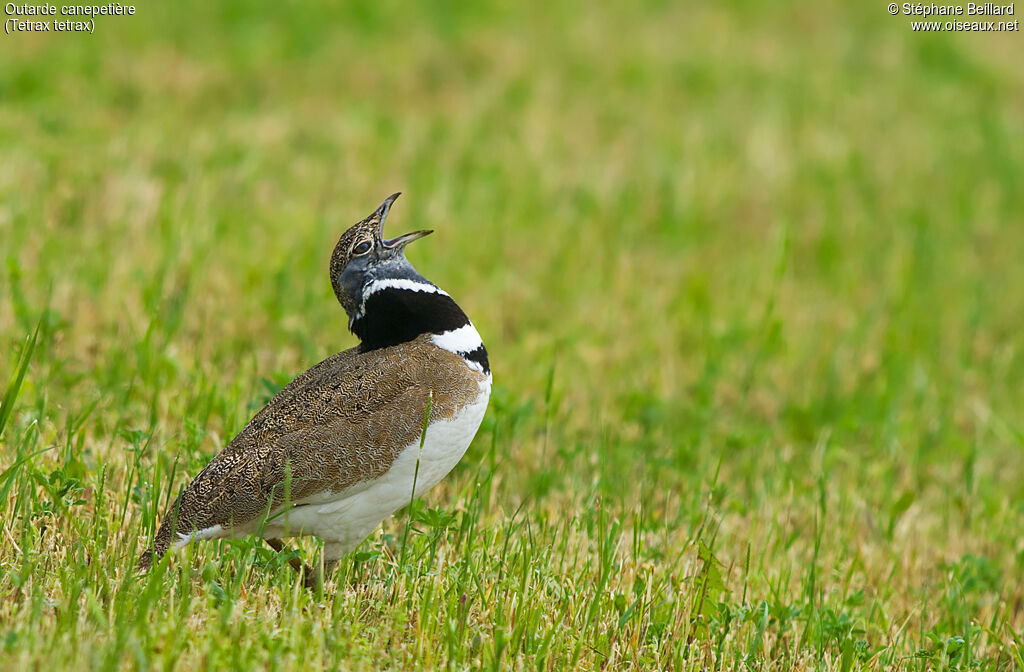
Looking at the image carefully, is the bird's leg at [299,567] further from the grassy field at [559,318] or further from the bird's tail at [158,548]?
the bird's tail at [158,548]

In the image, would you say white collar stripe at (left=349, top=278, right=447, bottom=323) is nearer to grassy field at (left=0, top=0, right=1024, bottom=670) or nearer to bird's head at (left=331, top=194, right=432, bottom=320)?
bird's head at (left=331, top=194, right=432, bottom=320)

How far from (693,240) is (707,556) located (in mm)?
6017

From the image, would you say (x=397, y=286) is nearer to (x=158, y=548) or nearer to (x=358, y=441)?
(x=358, y=441)

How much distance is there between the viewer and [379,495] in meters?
4.44

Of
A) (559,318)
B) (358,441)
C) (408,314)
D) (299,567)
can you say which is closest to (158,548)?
(299,567)

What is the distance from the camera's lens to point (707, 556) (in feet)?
15.9

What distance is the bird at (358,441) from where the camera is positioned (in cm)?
440

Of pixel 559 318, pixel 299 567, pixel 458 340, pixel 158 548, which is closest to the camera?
pixel 158 548

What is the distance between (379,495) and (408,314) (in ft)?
2.40

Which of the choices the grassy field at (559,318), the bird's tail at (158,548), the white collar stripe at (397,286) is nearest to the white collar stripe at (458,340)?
the white collar stripe at (397,286)

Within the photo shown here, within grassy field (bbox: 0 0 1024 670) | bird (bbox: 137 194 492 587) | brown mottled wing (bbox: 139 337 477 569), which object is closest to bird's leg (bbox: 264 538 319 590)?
bird (bbox: 137 194 492 587)

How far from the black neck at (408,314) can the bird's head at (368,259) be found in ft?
0.26

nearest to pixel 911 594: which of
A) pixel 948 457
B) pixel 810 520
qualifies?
pixel 810 520

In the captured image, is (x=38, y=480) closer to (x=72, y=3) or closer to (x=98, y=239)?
(x=98, y=239)
